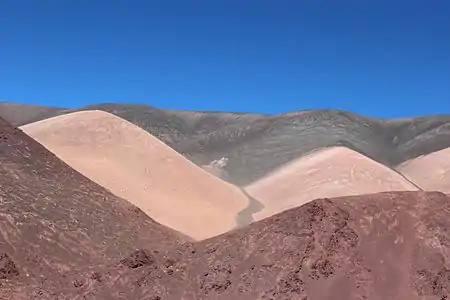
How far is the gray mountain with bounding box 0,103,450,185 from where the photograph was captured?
261 ft

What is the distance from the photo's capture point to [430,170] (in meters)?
73.6

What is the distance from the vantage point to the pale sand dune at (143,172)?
139 ft

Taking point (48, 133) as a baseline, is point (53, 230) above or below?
below

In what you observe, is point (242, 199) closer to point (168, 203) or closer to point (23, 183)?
point (168, 203)

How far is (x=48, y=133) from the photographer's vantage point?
180ft

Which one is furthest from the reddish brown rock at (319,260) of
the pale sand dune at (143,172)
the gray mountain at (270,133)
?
the gray mountain at (270,133)

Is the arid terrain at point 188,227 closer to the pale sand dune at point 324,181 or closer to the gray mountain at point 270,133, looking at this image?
the pale sand dune at point 324,181

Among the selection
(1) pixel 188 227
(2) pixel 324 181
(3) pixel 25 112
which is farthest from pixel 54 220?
(3) pixel 25 112

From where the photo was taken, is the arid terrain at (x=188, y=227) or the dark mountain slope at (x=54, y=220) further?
the dark mountain slope at (x=54, y=220)

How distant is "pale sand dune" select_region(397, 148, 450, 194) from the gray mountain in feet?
13.9

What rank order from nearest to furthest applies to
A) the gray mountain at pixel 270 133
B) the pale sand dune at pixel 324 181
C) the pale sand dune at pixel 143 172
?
the pale sand dune at pixel 143 172, the pale sand dune at pixel 324 181, the gray mountain at pixel 270 133

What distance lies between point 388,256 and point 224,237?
4.87 m

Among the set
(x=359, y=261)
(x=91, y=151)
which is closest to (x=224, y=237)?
(x=359, y=261)

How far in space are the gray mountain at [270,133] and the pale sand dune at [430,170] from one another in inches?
166
